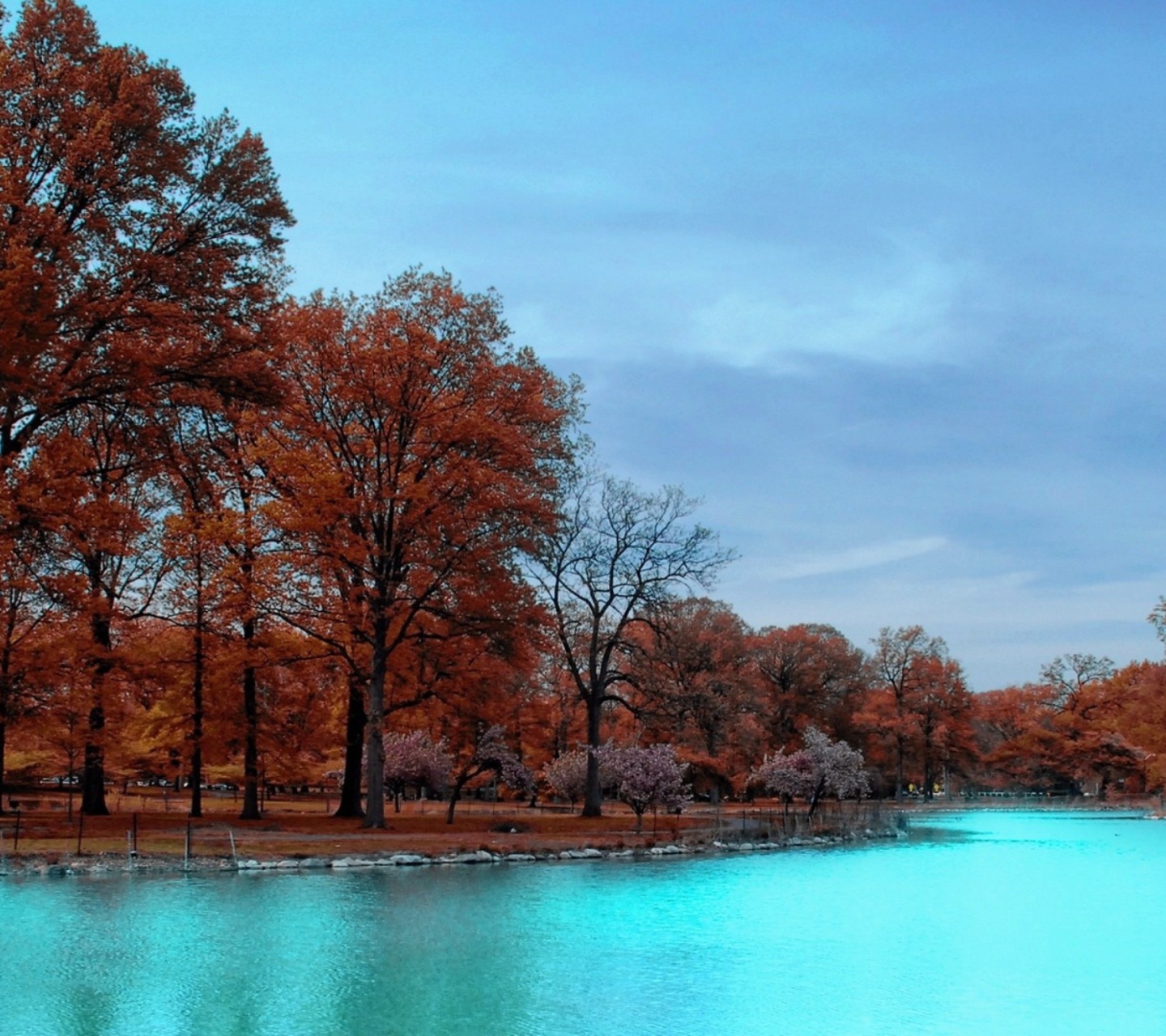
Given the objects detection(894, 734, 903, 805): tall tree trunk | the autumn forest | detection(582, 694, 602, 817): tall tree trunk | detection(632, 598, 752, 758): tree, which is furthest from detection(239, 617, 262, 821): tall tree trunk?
detection(894, 734, 903, 805): tall tree trunk

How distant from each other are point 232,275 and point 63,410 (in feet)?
18.2

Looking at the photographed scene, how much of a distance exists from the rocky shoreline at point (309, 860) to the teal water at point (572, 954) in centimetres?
124

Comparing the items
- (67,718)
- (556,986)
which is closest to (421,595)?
(67,718)

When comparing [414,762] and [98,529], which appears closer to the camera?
[98,529]

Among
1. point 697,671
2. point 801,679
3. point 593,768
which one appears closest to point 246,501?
point 593,768

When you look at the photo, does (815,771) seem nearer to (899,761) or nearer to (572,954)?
(899,761)

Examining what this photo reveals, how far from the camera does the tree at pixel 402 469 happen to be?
36.6 meters

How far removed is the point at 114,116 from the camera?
2753 cm

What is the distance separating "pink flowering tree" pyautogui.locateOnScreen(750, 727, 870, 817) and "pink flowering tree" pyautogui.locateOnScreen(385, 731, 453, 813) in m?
15.7

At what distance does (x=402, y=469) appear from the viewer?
38969 millimetres

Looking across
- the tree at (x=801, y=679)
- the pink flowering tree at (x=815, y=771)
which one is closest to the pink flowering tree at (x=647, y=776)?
the pink flowering tree at (x=815, y=771)

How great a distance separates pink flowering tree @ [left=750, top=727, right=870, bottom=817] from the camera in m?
54.7

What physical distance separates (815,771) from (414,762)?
19.5 m

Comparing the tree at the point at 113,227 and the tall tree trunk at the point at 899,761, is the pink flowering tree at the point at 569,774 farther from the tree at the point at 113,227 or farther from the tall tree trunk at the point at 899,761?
the tall tree trunk at the point at 899,761
